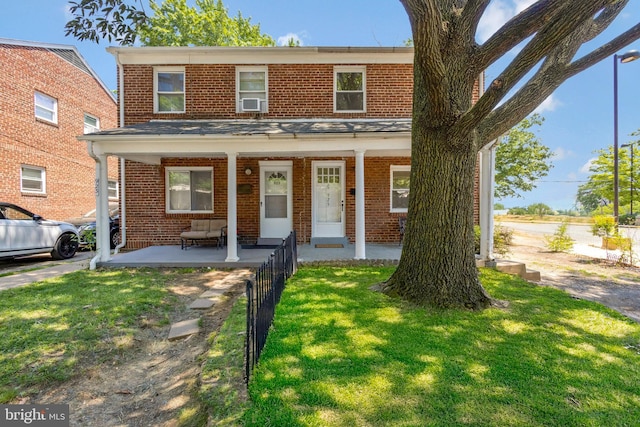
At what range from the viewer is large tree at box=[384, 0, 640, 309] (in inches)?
154

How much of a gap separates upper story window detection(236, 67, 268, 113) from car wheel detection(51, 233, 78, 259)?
6.36 m

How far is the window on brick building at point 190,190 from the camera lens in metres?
9.67

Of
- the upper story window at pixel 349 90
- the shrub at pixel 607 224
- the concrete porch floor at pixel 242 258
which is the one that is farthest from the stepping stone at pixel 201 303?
the shrub at pixel 607 224

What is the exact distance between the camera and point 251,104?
31.4ft

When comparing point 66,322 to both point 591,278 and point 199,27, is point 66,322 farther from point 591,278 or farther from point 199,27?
point 199,27

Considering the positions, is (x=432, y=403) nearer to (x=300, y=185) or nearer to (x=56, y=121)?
(x=300, y=185)

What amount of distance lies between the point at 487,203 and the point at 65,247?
38.9 feet

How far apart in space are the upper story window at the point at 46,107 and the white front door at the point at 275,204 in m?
11.7

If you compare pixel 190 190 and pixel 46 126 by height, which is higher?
pixel 46 126

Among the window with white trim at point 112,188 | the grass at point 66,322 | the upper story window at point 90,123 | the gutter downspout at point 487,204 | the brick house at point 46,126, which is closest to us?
the grass at point 66,322

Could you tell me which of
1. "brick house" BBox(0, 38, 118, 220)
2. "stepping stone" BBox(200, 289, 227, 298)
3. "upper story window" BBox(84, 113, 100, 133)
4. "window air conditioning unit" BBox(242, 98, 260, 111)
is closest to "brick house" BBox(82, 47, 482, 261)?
"window air conditioning unit" BBox(242, 98, 260, 111)

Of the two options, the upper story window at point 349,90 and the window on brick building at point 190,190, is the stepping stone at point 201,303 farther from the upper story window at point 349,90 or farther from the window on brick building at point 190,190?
the upper story window at point 349,90

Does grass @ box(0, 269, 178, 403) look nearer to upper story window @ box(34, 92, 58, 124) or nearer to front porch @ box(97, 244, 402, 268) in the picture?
front porch @ box(97, 244, 402, 268)

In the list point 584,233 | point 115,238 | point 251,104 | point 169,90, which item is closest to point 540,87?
point 251,104
